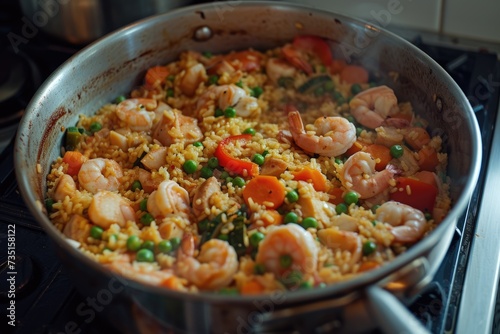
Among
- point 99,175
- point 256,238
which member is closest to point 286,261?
point 256,238

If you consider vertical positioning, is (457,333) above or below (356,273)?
below

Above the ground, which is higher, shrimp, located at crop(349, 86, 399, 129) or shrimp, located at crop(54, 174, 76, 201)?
shrimp, located at crop(349, 86, 399, 129)

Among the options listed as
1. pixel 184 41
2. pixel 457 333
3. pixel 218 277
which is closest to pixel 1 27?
pixel 184 41

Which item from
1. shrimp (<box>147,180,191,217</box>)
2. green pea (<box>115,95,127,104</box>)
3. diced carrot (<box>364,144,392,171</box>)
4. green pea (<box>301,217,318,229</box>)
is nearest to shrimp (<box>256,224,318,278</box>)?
green pea (<box>301,217,318,229</box>)

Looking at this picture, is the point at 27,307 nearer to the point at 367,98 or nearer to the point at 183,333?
the point at 183,333

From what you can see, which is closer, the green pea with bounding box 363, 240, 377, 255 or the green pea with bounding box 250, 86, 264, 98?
the green pea with bounding box 363, 240, 377, 255

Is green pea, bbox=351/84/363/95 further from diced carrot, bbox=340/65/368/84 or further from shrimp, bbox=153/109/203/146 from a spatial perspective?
shrimp, bbox=153/109/203/146

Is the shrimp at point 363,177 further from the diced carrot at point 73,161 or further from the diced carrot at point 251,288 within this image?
the diced carrot at point 73,161
